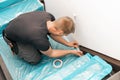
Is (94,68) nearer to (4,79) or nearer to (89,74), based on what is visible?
(89,74)

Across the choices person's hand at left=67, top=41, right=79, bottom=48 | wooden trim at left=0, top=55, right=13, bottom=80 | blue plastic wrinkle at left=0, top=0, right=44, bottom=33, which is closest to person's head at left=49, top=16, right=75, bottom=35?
person's hand at left=67, top=41, right=79, bottom=48

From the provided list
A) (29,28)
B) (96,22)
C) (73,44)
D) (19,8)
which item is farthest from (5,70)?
(96,22)

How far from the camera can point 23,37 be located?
1.78 meters

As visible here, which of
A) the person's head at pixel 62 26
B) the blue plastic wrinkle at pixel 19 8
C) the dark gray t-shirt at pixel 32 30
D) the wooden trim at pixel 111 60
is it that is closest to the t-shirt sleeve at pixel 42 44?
the dark gray t-shirt at pixel 32 30

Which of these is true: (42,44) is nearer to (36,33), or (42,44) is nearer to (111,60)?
(36,33)

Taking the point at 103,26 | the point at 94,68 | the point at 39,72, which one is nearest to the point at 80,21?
the point at 103,26

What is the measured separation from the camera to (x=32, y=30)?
1.72m

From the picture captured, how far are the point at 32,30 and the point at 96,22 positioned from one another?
20.8 inches

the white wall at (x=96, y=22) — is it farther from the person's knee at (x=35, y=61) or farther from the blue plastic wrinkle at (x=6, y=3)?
the blue plastic wrinkle at (x=6, y=3)

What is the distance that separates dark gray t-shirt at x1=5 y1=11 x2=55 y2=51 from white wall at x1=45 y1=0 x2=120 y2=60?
0.79 feet

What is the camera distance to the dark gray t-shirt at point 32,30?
1712 millimetres

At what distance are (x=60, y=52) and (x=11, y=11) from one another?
0.91 metres

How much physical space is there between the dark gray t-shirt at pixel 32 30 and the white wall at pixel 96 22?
0.79ft

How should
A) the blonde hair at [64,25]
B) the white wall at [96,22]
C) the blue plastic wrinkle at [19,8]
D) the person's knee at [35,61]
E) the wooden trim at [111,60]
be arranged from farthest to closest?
the blue plastic wrinkle at [19,8] < the person's knee at [35,61] < the wooden trim at [111,60] < the blonde hair at [64,25] < the white wall at [96,22]
